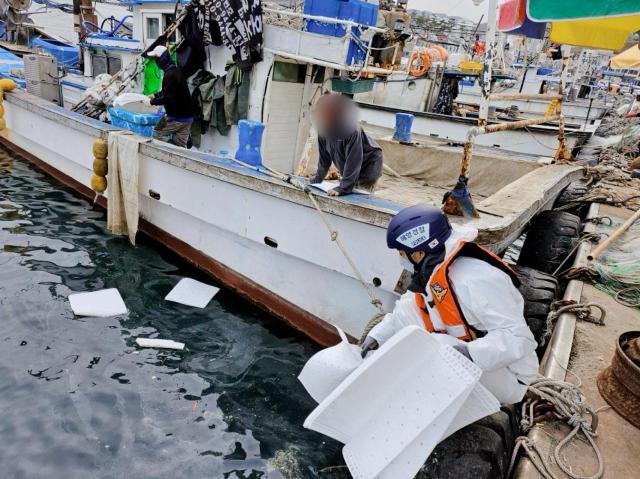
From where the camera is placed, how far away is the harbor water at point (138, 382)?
306 cm

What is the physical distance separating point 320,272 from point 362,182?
1.18 metres

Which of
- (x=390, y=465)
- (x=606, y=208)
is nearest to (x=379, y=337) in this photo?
(x=390, y=465)

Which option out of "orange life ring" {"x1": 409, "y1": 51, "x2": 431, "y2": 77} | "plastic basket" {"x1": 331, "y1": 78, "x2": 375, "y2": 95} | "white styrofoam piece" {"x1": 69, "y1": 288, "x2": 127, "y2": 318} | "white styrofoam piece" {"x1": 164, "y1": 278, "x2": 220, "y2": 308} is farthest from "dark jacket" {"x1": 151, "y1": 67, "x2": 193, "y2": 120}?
"orange life ring" {"x1": 409, "y1": 51, "x2": 431, "y2": 77}

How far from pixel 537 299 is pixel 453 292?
1.90m

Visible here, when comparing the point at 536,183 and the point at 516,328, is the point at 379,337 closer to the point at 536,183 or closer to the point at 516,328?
the point at 516,328

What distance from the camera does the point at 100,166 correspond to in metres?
5.98

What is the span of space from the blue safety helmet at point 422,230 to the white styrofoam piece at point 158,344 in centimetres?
273

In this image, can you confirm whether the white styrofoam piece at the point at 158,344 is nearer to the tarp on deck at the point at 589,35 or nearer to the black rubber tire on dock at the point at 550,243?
the black rubber tire on dock at the point at 550,243

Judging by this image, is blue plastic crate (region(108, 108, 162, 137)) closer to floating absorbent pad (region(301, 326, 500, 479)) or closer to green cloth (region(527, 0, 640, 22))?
green cloth (region(527, 0, 640, 22))

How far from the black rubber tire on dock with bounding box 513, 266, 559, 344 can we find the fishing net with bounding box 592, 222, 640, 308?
0.79m

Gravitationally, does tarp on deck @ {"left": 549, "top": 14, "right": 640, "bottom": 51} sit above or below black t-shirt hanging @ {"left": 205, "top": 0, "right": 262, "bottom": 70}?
above

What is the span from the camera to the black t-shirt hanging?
17.9ft

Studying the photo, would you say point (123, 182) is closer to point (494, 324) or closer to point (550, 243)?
point (494, 324)

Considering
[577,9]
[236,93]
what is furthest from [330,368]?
[236,93]
